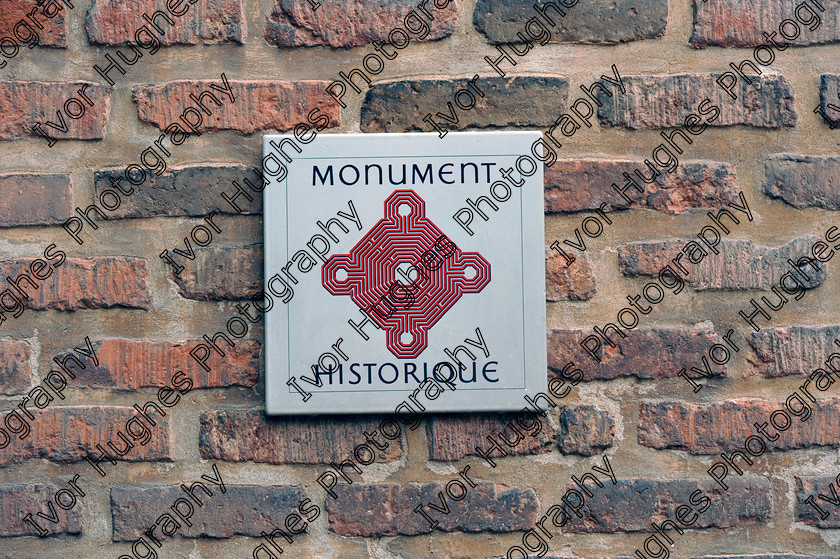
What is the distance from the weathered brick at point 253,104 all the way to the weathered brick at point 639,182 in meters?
0.39

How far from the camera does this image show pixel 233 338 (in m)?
1.02

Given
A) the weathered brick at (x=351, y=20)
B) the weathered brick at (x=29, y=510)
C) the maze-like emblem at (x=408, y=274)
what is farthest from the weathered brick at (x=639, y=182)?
the weathered brick at (x=29, y=510)

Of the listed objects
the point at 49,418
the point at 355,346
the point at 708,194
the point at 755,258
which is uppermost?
the point at 708,194

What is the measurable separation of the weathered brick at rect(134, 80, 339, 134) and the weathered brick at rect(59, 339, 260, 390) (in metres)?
0.35

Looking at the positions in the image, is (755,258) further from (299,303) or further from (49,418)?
(49,418)

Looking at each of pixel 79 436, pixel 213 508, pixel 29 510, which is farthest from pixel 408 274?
pixel 29 510

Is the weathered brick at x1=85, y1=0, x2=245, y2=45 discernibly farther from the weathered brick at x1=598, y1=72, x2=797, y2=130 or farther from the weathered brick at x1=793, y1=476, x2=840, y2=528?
the weathered brick at x1=793, y1=476, x2=840, y2=528

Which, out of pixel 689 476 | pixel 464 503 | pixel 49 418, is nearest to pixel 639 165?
pixel 689 476

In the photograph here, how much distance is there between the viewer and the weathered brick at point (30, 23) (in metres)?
1.02

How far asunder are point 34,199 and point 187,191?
25 centimetres

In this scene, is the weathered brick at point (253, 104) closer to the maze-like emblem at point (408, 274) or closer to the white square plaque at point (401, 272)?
the white square plaque at point (401, 272)

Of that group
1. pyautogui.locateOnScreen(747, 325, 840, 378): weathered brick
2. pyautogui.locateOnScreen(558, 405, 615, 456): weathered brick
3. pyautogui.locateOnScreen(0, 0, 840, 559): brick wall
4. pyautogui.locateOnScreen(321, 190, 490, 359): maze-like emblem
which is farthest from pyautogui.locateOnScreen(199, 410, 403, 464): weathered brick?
pyautogui.locateOnScreen(747, 325, 840, 378): weathered brick

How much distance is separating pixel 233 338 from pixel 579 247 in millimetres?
574

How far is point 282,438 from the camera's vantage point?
1.02 m
